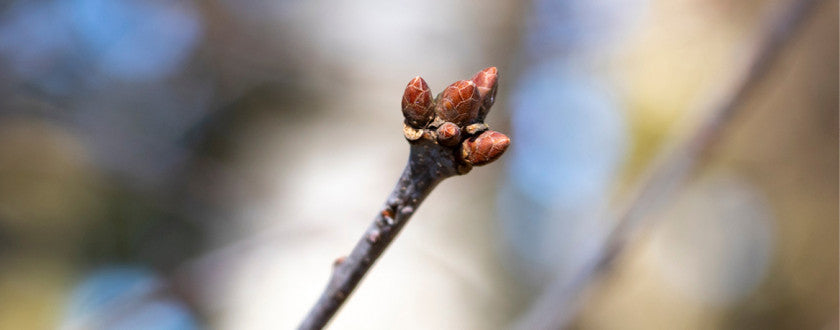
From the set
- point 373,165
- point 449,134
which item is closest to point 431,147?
point 449,134

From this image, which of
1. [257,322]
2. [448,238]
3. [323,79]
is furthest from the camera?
[323,79]

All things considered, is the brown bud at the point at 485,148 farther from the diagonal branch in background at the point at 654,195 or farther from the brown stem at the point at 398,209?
the diagonal branch in background at the point at 654,195

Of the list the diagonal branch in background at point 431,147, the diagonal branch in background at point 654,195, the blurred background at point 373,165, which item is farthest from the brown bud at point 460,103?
the blurred background at point 373,165

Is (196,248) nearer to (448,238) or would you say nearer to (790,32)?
(448,238)

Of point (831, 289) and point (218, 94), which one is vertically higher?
point (831, 289)

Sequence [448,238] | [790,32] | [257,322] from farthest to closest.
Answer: [448,238] → [257,322] → [790,32]

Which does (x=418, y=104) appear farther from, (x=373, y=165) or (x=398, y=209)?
(x=373, y=165)

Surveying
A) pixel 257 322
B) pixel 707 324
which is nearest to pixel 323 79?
pixel 257 322
